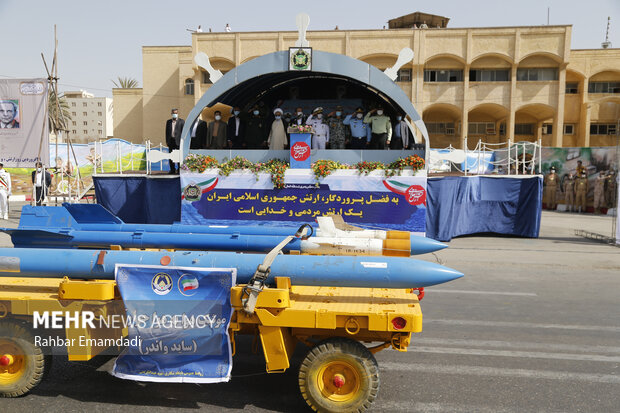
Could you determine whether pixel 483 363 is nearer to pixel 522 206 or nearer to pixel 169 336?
pixel 169 336

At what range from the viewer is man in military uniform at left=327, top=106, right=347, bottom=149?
60.3ft

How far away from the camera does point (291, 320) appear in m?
4.74

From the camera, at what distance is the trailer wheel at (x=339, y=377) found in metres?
4.73

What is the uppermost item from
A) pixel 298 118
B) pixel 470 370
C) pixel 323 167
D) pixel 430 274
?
pixel 298 118

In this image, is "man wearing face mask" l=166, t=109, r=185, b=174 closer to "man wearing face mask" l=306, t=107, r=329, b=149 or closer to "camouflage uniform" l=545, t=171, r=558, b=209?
"man wearing face mask" l=306, t=107, r=329, b=149

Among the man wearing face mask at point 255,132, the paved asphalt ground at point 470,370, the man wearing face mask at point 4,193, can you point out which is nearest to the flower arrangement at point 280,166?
the man wearing face mask at point 255,132

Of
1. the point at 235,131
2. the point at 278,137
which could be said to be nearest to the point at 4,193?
the point at 235,131

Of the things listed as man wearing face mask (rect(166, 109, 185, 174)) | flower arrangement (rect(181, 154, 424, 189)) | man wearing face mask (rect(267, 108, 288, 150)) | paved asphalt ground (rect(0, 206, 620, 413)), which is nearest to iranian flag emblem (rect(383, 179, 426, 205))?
flower arrangement (rect(181, 154, 424, 189))

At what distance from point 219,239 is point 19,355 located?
2768 mm

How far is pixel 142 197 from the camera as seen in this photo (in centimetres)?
1711

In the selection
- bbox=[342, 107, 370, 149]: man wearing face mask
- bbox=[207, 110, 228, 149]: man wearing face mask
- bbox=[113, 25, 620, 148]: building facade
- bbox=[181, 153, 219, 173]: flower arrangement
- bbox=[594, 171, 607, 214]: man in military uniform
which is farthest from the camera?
bbox=[113, 25, 620, 148]: building facade

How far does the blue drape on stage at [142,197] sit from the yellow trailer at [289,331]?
1155 centimetres

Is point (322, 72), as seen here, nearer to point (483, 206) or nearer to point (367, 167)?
point (367, 167)

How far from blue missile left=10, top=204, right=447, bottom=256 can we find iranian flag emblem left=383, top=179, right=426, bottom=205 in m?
7.97
